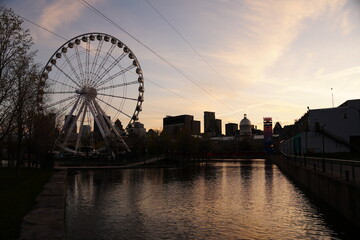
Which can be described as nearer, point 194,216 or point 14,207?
point 14,207

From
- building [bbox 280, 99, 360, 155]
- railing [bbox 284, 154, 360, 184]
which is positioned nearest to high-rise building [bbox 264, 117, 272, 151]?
building [bbox 280, 99, 360, 155]

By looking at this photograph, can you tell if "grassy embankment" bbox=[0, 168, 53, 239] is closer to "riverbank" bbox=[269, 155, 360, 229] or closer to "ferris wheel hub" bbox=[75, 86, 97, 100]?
"riverbank" bbox=[269, 155, 360, 229]

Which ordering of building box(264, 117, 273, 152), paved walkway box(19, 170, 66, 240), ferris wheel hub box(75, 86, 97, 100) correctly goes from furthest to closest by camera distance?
building box(264, 117, 273, 152) < ferris wheel hub box(75, 86, 97, 100) < paved walkway box(19, 170, 66, 240)

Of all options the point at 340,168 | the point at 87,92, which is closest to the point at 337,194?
the point at 340,168

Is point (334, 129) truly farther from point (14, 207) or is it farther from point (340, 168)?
point (14, 207)

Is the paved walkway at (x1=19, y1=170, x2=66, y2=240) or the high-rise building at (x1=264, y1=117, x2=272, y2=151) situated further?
the high-rise building at (x1=264, y1=117, x2=272, y2=151)

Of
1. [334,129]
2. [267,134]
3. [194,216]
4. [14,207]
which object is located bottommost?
[194,216]

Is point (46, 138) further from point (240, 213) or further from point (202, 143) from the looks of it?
point (202, 143)

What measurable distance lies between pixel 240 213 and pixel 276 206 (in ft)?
13.6

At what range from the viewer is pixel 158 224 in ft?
61.2

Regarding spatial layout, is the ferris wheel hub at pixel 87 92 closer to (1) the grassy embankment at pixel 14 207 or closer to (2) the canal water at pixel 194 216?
(2) the canal water at pixel 194 216

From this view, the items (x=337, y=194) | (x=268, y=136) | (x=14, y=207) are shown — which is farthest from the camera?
(x=268, y=136)

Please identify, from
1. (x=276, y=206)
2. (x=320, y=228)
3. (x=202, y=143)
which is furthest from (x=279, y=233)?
(x=202, y=143)

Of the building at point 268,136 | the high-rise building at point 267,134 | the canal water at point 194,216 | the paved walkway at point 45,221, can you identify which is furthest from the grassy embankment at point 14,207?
the high-rise building at point 267,134
